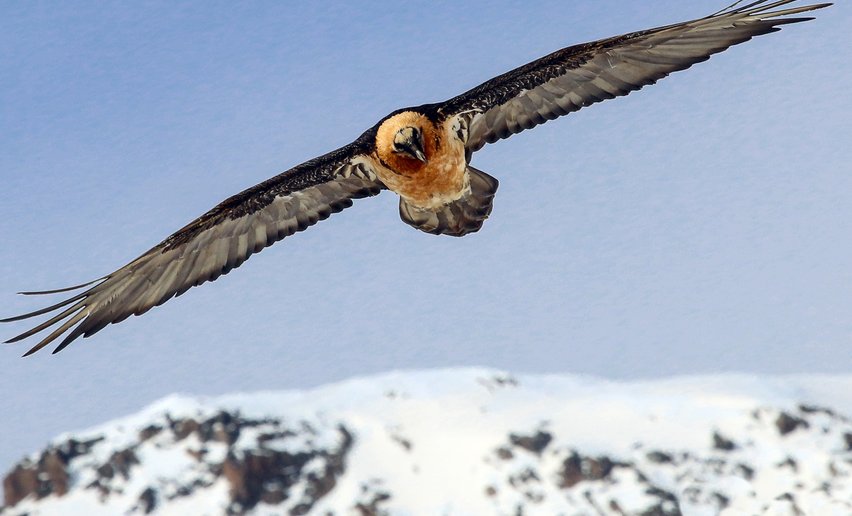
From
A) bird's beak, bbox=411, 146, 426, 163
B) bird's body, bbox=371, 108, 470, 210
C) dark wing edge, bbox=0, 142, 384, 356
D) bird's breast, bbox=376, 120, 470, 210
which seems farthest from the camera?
dark wing edge, bbox=0, 142, 384, 356

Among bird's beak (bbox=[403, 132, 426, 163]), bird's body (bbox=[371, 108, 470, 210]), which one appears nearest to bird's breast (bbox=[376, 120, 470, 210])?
bird's body (bbox=[371, 108, 470, 210])

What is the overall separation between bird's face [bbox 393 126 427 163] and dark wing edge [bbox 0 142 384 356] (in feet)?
4.22

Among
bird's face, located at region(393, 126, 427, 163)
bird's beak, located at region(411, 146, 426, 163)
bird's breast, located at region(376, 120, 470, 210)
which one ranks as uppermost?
bird's face, located at region(393, 126, 427, 163)

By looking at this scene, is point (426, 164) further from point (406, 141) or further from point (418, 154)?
point (406, 141)

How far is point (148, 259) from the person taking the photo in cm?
1603

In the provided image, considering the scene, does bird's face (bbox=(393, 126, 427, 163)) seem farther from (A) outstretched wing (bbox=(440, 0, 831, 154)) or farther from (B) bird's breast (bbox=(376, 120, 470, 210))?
(A) outstretched wing (bbox=(440, 0, 831, 154))

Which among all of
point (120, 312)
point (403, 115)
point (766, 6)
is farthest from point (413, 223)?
point (766, 6)

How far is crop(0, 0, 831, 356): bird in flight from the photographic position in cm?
1415

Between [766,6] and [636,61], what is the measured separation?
2178 mm

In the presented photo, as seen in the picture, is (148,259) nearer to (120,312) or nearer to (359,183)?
(120,312)

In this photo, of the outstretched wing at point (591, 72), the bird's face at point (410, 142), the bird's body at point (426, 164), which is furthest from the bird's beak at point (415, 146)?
the outstretched wing at point (591, 72)

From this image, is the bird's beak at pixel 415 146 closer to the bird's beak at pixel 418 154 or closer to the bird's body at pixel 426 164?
the bird's beak at pixel 418 154

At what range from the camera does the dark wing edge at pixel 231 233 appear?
1563 cm

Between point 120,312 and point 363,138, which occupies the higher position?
point 363,138
